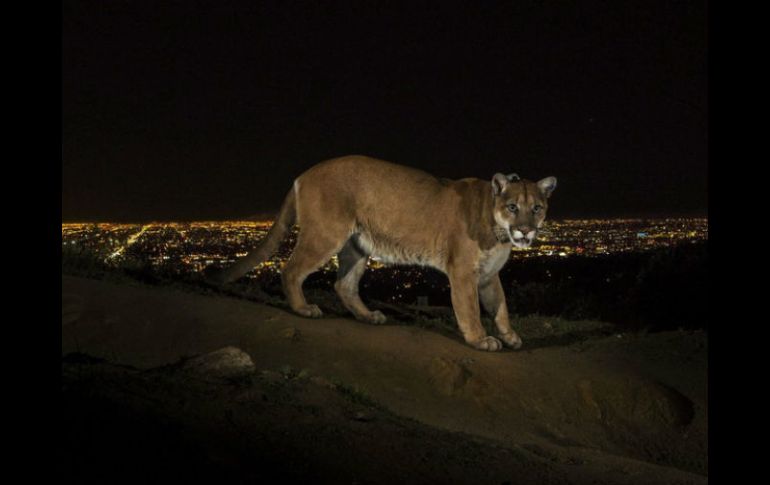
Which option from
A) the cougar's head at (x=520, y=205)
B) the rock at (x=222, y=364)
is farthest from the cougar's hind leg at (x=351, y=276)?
the rock at (x=222, y=364)

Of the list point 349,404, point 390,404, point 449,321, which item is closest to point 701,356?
point 449,321

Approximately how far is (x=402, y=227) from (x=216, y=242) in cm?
663

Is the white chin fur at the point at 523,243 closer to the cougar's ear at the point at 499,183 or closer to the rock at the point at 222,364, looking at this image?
the cougar's ear at the point at 499,183

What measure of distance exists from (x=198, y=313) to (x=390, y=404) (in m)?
3.12

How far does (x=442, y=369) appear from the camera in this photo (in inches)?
343

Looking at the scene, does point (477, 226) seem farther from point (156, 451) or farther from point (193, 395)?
point (156, 451)

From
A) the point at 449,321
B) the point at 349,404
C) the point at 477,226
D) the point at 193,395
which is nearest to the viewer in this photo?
the point at 193,395

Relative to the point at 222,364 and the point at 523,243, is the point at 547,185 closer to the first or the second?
the point at 523,243

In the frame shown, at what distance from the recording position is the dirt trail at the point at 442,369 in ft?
26.0

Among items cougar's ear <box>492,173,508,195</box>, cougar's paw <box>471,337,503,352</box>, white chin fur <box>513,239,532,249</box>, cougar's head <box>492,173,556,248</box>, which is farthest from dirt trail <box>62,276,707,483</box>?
cougar's ear <box>492,173,508,195</box>

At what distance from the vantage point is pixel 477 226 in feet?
33.3

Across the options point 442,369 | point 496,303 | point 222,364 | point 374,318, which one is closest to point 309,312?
point 374,318

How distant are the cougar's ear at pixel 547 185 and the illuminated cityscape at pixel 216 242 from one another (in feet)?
1.82

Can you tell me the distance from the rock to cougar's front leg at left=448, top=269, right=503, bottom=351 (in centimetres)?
386
